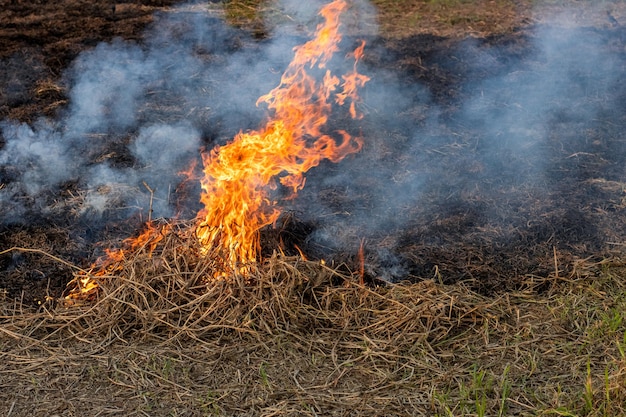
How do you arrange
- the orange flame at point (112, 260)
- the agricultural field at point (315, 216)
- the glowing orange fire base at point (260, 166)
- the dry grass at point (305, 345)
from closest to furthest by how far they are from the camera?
the dry grass at point (305, 345), the agricultural field at point (315, 216), the orange flame at point (112, 260), the glowing orange fire base at point (260, 166)

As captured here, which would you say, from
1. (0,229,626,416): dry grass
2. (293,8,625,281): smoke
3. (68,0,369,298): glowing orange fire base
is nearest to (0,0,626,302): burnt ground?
(293,8,625,281): smoke

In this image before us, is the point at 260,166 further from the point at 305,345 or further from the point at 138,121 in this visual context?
the point at 138,121

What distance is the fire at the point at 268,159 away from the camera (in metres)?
4.46

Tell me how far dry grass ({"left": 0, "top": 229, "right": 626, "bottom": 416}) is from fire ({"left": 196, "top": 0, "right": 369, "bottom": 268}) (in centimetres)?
23

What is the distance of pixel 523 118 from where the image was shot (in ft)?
20.7

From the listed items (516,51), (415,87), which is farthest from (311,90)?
(516,51)

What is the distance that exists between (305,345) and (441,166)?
2.25 m

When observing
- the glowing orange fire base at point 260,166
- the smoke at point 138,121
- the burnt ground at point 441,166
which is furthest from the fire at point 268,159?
the smoke at point 138,121

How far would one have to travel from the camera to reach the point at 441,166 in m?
5.66

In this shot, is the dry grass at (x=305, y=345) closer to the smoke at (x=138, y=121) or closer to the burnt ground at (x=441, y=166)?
the burnt ground at (x=441, y=166)

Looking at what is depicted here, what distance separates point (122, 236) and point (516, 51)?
14.0 feet

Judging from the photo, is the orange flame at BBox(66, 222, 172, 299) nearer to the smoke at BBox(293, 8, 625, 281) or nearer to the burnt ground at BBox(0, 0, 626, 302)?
the burnt ground at BBox(0, 0, 626, 302)

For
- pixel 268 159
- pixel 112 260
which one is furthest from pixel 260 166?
pixel 112 260

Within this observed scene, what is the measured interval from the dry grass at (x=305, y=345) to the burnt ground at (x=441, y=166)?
1.04ft
